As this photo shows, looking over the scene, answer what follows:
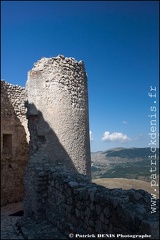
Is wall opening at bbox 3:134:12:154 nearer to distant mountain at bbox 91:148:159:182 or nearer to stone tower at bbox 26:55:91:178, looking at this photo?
stone tower at bbox 26:55:91:178

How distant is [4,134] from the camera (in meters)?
11.2

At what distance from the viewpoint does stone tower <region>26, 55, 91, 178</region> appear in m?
7.47

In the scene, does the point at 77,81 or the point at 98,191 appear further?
the point at 77,81

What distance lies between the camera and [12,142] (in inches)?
442

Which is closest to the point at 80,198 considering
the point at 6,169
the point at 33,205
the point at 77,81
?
the point at 33,205

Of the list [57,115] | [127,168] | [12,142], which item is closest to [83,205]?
[57,115]

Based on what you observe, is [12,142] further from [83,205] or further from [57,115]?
[83,205]

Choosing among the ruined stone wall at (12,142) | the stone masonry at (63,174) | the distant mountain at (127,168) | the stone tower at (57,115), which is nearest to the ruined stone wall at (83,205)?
the stone masonry at (63,174)

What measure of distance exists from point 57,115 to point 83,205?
3401mm

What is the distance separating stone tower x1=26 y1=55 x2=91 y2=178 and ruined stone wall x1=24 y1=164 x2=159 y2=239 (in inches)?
25.9

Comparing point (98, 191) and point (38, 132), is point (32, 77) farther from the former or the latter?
point (98, 191)

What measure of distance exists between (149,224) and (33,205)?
4496 mm

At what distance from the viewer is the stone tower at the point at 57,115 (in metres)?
7.47

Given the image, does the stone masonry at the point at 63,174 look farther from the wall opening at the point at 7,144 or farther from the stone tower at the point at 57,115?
the wall opening at the point at 7,144
